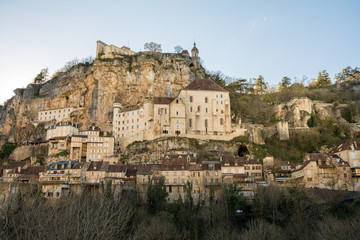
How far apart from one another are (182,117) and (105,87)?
24.5m

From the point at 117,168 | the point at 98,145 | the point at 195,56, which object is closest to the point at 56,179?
the point at 117,168

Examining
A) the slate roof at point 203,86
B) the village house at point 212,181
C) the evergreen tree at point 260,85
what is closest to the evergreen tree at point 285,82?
the evergreen tree at point 260,85

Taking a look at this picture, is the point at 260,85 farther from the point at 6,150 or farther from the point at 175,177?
the point at 6,150

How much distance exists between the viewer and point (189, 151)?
62.4 metres

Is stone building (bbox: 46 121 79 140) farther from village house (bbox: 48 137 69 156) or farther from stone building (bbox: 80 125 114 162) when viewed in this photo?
stone building (bbox: 80 125 114 162)

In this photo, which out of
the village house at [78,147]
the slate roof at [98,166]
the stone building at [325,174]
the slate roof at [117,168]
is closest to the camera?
the stone building at [325,174]

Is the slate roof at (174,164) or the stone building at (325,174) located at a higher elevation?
the slate roof at (174,164)

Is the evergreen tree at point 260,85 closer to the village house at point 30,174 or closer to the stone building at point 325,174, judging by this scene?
the stone building at point 325,174

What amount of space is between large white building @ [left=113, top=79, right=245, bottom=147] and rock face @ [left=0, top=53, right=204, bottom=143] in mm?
6679

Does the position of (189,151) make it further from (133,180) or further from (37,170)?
(37,170)

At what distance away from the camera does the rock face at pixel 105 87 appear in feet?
264

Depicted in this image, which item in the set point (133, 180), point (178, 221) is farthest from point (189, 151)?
point (178, 221)

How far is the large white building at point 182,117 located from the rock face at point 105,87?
263 inches

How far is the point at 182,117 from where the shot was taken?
68.9 meters
